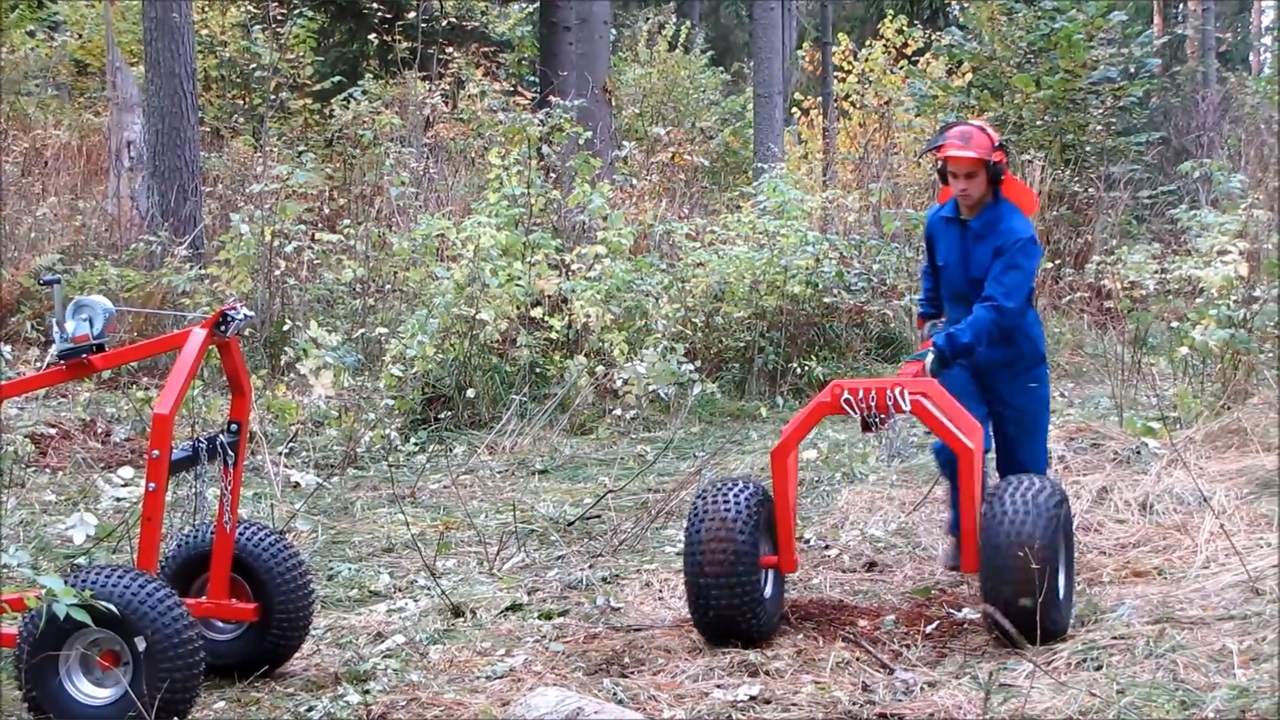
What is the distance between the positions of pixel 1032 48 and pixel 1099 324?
2.73m

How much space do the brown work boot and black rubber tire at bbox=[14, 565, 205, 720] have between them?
2523mm

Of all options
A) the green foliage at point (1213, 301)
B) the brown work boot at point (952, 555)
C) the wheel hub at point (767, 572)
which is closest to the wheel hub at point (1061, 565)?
the brown work boot at point (952, 555)

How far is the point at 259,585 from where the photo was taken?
3.97 meters

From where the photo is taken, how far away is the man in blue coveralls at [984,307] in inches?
163

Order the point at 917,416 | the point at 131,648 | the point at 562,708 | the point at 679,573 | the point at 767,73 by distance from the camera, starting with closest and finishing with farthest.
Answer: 1. the point at 131,648
2. the point at 562,708
3. the point at 917,416
4. the point at 679,573
5. the point at 767,73

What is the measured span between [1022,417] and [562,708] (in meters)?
1.96

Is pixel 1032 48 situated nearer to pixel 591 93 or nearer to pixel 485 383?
pixel 591 93

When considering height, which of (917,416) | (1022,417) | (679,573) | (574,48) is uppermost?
(574,48)

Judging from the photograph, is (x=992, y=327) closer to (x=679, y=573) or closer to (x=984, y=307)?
(x=984, y=307)

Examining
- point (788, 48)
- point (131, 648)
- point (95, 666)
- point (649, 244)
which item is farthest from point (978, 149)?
point (788, 48)

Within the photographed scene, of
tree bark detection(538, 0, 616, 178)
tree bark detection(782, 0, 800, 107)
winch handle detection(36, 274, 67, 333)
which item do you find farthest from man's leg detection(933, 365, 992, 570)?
tree bark detection(782, 0, 800, 107)

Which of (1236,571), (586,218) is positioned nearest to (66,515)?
(586,218)

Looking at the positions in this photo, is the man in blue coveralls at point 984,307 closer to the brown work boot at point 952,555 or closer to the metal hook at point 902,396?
the brown work boot at point 952,555

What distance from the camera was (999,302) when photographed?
410 centimetres
